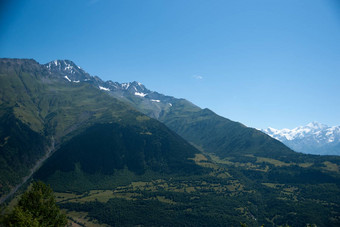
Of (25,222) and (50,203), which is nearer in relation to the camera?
(25,222)

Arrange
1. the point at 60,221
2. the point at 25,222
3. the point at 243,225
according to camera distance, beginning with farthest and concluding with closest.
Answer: the point at 60,221 < the point at 25,222 < the point at 243,225

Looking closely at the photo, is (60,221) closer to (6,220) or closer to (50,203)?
(50,203)

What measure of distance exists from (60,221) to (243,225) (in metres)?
61.2

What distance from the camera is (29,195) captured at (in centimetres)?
8119

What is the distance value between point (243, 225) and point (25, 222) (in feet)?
188

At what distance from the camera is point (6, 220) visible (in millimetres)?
65688

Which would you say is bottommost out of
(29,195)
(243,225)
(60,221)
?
(60,221)

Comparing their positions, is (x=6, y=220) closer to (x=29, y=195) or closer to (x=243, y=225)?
(x=29, y=195)

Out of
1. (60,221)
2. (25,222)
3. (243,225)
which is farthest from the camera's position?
(60,221)

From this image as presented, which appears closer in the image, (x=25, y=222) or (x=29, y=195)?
(x=25, y=222)

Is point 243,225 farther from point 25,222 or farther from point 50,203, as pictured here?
point 50,203

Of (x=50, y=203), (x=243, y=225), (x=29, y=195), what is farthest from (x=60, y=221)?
(x=243, y=225)

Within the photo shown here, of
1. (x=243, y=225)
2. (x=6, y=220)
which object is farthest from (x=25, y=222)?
(x=243, y=225)

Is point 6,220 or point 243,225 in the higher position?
point 243,225
